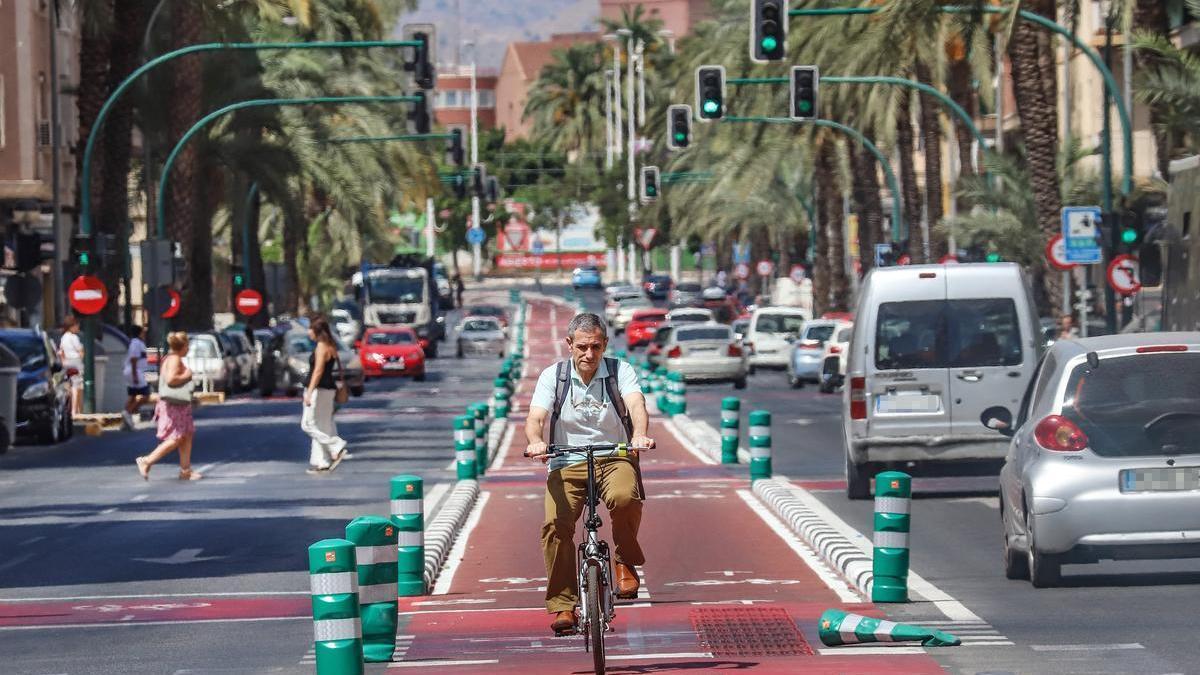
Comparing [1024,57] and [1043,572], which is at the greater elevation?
[1024,57]

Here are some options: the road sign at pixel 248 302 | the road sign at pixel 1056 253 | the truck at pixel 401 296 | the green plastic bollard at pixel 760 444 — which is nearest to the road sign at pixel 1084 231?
the road sign at pixel 1056 253

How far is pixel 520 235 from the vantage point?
513 ft

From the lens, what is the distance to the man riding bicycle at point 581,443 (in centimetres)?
1098

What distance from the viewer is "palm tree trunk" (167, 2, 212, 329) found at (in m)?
49.3

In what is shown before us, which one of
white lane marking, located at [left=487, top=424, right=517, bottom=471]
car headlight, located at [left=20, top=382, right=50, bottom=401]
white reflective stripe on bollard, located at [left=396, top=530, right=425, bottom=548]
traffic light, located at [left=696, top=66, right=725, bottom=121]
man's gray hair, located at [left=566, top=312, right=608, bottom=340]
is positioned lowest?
white lane marking, located at [left=487, top=424, right=517, bottom=471]

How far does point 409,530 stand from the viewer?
14.3m

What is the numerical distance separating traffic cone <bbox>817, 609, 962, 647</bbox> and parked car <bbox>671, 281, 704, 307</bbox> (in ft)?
276

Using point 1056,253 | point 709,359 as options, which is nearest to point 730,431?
point 1056,253

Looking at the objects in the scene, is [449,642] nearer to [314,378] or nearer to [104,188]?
[314,378]

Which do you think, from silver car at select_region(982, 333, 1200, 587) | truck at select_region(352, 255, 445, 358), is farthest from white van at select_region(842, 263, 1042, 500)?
truck at select_region(352, 255, 445, 358)

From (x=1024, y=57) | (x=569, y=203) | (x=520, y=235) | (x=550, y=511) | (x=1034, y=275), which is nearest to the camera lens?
(x=550, y=511)

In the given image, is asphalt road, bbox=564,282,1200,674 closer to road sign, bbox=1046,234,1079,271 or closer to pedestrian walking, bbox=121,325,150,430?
road sign, bbox=1046,234,1079,271

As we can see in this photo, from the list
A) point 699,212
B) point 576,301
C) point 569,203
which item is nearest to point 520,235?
point 569,203

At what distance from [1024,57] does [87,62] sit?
17.5m
